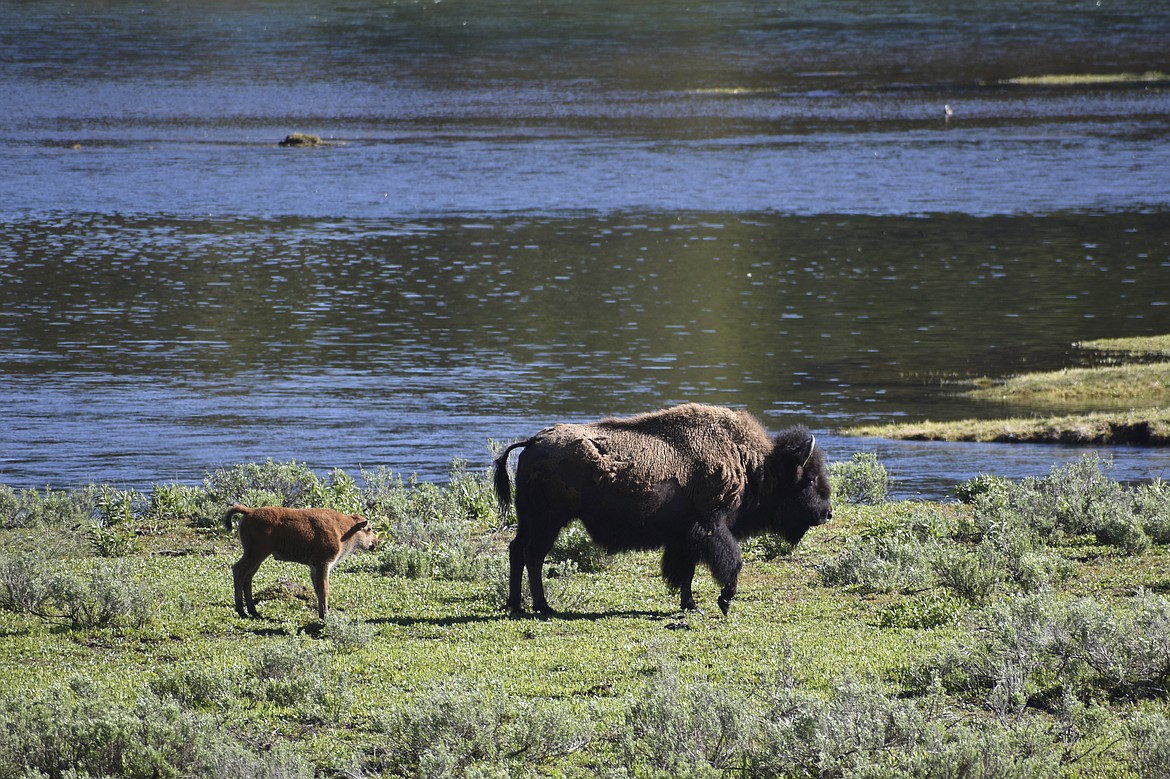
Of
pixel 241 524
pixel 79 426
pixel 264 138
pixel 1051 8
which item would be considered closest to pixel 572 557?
pixel 241 524

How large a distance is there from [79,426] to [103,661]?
2026cm

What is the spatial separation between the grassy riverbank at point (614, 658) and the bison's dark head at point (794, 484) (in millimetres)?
535

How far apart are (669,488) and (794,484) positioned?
125 centimetres

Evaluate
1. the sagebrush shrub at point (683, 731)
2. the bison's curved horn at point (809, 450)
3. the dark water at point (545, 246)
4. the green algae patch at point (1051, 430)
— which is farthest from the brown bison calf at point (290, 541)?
the green algae patch at point (1051, 430)

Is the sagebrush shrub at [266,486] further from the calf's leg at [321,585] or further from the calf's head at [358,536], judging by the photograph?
the calf's leg at [321,585]

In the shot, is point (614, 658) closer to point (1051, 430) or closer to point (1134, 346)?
point (1051, 430)

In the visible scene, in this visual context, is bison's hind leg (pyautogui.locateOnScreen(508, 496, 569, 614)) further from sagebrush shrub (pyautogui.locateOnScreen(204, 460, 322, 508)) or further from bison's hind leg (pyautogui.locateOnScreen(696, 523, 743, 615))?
sagebrush shrub (pyautogui.locateOnScreen(204, 460, 322, 508))

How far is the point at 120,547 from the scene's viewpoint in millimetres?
14148

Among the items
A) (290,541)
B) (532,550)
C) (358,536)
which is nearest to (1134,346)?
(532,550)

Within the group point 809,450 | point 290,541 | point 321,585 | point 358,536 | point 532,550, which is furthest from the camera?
point 809,450

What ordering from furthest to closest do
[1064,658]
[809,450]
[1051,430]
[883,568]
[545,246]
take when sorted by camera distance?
[545,246], [1051,430], [809,450], [883,568], [1064,658]

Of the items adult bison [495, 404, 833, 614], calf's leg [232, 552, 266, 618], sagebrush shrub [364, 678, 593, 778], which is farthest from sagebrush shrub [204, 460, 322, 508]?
sagebrush shrub [364, 678, 593, 778]

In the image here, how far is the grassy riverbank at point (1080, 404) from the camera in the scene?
25391mm

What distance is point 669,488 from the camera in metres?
11.3
